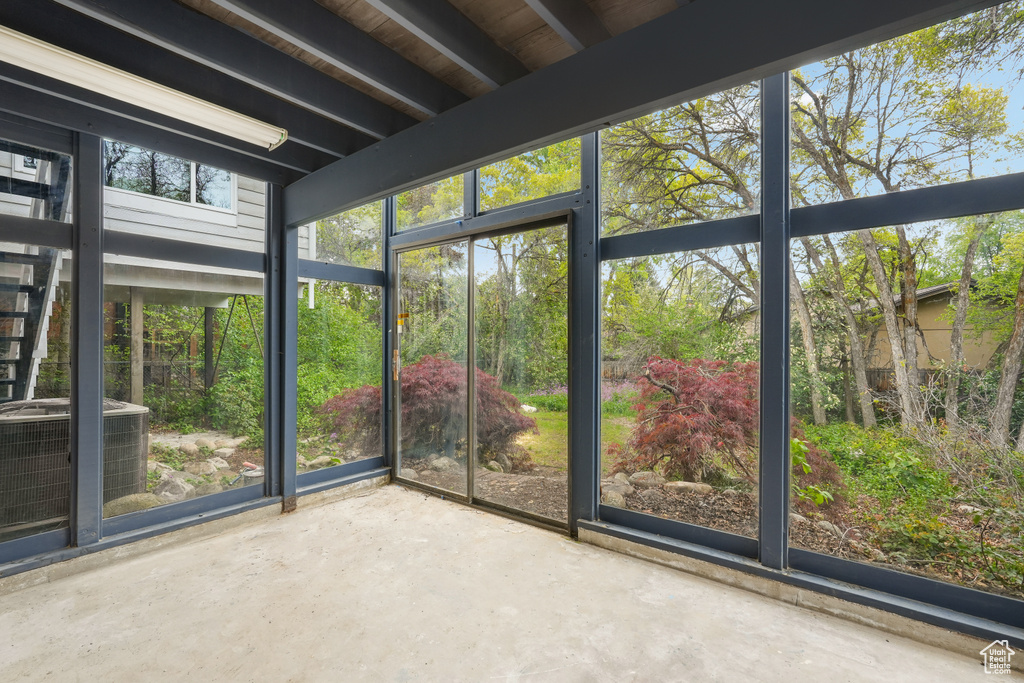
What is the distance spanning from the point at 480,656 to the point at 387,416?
9.58 ft

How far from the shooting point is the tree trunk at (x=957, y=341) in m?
2.20

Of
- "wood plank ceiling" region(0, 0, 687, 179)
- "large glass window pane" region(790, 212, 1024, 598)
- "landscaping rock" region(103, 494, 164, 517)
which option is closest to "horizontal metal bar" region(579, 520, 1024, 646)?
"large glass window pane" region(790, 212, 1024, 598)

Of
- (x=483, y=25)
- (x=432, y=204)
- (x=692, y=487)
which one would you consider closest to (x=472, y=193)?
(x=432, y=204)

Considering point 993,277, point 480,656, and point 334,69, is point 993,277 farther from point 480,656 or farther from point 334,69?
point 334,69

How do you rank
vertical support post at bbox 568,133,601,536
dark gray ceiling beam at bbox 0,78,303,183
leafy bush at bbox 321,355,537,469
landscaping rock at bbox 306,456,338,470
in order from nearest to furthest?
dark gray ceiling beam at bbox 0,78,303,183 < vertical support post at bbox 568,133,601,536 < leafy bush at bbox 321,355,537,469 < landscaping rock at bbox 306,456,338,470

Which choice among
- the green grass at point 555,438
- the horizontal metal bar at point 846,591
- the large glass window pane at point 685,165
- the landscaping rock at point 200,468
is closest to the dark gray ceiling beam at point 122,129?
the landscaping rock at point 200,468

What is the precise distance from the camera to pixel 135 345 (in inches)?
119

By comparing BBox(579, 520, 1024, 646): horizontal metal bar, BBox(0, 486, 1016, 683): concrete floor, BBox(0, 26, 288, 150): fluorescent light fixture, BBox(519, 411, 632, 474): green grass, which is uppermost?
BBox(0, 26, 288, 150): fluorescent light fixture

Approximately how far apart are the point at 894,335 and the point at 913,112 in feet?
3.76

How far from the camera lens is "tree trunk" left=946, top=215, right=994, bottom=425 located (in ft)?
7.22

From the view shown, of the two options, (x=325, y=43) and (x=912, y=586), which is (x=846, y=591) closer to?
(x=912, y=586)

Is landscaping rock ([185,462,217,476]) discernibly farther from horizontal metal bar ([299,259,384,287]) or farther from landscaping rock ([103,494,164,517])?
horizontal metal bar ([299,259,384,287])

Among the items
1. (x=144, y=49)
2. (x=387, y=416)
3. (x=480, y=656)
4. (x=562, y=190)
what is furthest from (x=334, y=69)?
(x=387, y=416)

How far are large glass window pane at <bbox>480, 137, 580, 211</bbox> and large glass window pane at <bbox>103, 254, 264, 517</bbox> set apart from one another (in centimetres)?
204
